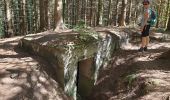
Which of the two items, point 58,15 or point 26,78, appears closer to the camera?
point 26,78

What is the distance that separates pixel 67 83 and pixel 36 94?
80.8 inches

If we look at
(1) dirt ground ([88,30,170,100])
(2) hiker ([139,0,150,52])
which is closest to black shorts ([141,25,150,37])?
(2) hiker ([139,0,150,52])

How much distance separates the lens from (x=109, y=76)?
949 cm

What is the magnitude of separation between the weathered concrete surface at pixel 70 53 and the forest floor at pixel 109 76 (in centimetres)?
31

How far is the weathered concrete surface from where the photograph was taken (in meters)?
8.07

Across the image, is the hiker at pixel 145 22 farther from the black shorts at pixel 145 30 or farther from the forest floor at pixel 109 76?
the forest floor at pixel 109 76

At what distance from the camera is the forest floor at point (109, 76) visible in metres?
6.46

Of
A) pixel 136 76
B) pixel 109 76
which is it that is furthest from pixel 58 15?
pixel 136 76

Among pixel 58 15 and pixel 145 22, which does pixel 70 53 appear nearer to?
pixel 145 22

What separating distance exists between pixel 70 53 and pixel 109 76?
7.07 feet

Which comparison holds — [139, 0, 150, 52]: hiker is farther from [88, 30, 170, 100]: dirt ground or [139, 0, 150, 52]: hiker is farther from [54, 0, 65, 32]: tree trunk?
[54, 0, 65, 32]: tree trunk

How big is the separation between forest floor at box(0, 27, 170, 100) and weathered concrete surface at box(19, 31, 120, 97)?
1.02 ft

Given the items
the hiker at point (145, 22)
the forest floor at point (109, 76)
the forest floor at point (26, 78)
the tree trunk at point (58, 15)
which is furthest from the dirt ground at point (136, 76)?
the tree trunk at point (58, 15)

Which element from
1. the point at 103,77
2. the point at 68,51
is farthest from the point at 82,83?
the point at 68,51
